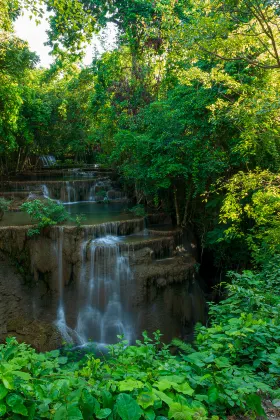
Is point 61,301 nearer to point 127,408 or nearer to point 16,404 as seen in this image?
point 16,404

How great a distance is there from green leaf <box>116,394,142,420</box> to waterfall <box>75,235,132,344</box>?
23.6 feet

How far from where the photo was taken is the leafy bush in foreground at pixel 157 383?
6.01 ft

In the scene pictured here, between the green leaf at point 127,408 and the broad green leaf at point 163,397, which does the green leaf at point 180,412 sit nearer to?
the broad green leaf at point 163,397

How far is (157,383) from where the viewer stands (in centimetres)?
213

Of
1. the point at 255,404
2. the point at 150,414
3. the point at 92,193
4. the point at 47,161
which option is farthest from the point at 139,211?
the point at 47,161

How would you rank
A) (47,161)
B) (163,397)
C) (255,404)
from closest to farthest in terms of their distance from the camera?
1. (163,397)
2. (255,404)
3. (47,161)

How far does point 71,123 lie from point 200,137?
559 inches

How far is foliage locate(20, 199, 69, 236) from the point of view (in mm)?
9227

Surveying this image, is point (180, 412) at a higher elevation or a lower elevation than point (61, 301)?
higher

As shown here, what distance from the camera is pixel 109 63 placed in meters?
13.3

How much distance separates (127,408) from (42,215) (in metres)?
8.32

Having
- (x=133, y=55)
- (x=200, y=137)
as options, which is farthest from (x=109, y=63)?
(x=200, y=137)

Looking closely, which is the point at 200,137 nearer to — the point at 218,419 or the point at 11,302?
the point at 11,302

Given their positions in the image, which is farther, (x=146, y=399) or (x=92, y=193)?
(x=92, y=193)
